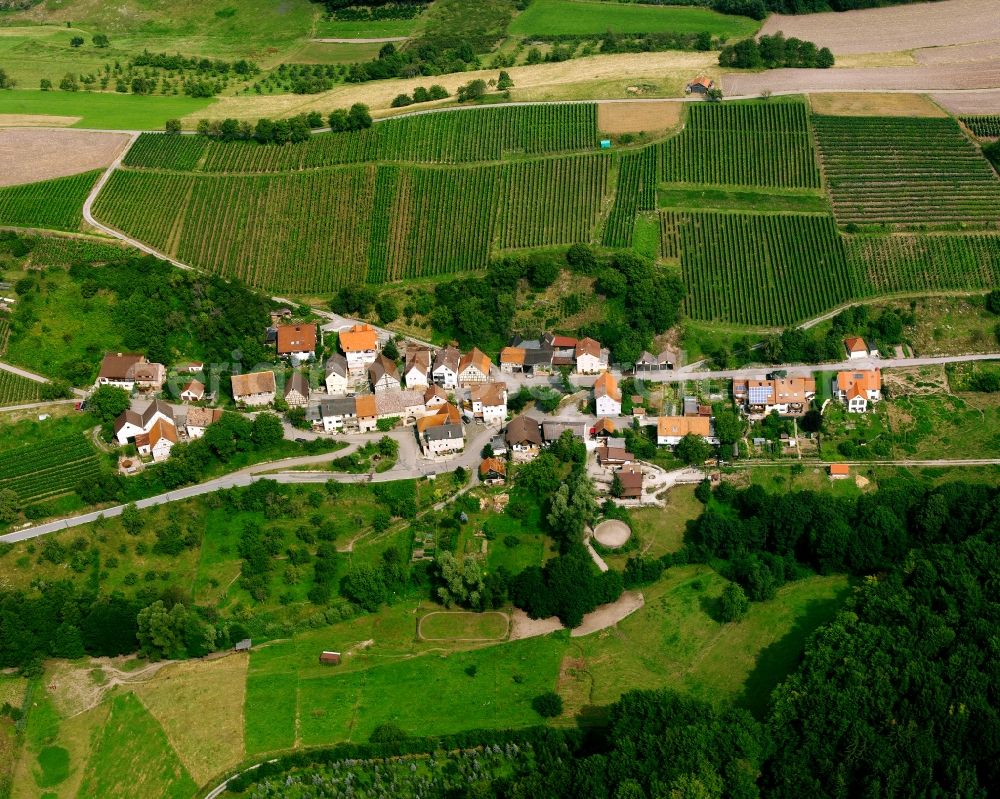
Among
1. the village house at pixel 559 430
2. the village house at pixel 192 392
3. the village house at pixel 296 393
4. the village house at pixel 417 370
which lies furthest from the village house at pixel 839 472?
the village house at pixel 192 392

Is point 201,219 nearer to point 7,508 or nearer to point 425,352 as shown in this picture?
point 425,352

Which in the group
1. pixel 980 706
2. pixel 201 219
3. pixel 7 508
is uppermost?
pixel 201 219

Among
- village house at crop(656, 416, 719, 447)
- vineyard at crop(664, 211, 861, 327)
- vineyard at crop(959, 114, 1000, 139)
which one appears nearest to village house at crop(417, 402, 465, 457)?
village house at crop(656, 416, 719, 447)

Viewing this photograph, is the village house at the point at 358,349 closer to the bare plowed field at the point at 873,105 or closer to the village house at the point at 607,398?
the village house at the point at 607,398

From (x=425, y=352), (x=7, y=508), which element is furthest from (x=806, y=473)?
(x=7, y=508)

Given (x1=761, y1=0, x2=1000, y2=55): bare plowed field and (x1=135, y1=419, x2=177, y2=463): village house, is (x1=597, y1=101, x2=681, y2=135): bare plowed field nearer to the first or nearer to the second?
(x1=761, y1=0, x2=1000, y2=55): bare plowed field

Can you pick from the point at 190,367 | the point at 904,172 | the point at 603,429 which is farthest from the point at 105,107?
the point at 904,172

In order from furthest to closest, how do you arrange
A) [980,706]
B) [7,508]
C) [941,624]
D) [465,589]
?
[7,508] < [465,589] < [941,624] < [980,706]

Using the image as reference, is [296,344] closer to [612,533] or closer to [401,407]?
[401,407]
